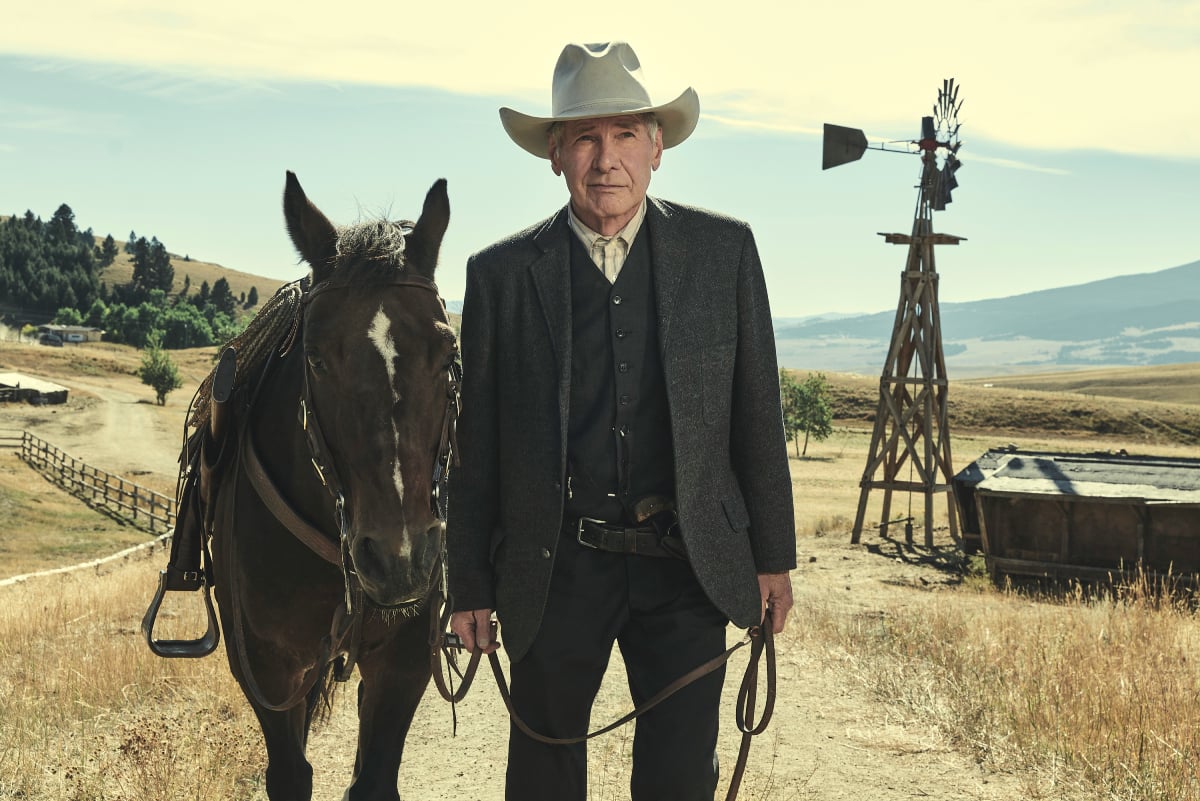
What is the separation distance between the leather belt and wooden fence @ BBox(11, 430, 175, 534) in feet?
102

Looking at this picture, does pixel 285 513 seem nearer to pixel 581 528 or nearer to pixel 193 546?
pixel 581 528

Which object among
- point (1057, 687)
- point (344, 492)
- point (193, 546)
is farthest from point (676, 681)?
point (1057, 687)

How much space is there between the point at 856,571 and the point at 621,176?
1452cm

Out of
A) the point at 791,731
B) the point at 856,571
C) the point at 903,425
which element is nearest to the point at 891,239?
the point at 903,425

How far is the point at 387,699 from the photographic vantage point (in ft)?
11.7

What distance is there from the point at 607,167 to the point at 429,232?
676 millimetres

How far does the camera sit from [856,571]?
1644 centimetres

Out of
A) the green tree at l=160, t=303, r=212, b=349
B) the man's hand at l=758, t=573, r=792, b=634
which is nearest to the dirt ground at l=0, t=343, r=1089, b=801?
the man's hand at l=758, t=573, r=792, b=634

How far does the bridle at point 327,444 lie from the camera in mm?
2820

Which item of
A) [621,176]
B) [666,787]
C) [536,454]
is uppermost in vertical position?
[621,176]

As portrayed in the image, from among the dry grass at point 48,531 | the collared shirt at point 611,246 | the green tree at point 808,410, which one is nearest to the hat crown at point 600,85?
the collared shirt at point 611,246

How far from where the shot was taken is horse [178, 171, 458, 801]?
8.77ft

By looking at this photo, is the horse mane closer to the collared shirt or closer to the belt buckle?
the collared shirt

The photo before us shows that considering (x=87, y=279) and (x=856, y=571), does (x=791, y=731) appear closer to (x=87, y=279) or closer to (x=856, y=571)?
(x=856, y=571)
